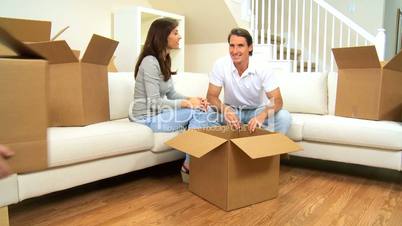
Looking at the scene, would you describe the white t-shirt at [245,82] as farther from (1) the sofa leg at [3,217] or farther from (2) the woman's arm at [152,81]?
(1) the sofa leg at [3,217]

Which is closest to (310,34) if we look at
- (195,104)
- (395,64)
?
(395,64)

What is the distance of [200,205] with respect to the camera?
162 cm

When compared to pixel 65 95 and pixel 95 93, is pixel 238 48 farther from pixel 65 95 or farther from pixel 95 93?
pixel 65 95

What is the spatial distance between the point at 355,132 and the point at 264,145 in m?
0.81

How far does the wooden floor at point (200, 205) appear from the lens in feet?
4.81

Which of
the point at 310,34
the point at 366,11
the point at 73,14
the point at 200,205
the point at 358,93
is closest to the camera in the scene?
the point at 200,205

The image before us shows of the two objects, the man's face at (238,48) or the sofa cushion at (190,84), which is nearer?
the man's face at (238,48)

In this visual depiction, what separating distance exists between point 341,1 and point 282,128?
321cm

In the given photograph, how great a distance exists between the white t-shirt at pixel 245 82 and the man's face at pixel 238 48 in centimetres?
8

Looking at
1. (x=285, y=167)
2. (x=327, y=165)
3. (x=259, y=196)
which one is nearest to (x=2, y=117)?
(x=259, y=196)

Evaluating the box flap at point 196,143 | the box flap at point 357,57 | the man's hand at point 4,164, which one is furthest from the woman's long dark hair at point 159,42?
the man's hand at point 4,164

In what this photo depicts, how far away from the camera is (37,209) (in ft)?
5.22

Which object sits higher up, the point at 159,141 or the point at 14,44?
the point at 14,44

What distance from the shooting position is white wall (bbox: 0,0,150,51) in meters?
2.71
